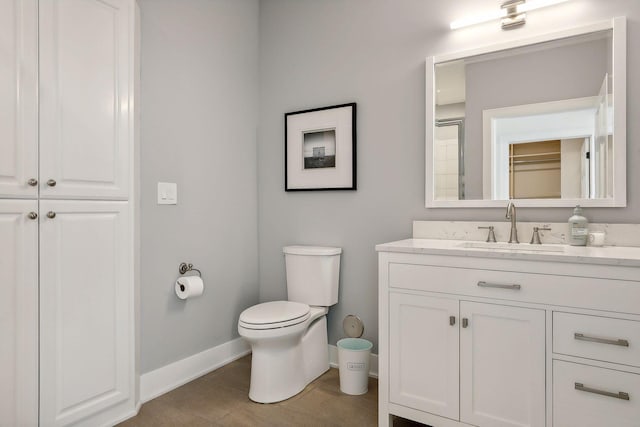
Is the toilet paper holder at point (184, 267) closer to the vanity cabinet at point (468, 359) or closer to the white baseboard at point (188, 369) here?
the white baseboard at point (188, 369)

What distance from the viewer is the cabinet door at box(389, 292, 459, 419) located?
1.60m

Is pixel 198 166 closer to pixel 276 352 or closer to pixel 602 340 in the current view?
pixel 276 352

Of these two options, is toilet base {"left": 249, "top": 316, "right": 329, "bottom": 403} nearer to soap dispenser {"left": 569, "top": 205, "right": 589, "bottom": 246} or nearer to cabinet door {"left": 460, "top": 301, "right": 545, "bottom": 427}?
cabinet door {"left": 460, "top": 301, "right": 545, "bottom": 427}

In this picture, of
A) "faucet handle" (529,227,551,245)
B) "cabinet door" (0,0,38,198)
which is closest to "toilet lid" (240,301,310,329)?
"cabinet door" (0,0,38,198)

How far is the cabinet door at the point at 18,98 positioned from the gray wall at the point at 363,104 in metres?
1.48

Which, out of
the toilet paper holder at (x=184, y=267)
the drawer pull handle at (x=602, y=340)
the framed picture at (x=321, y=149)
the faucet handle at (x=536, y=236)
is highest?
the framed picture at (x=321, y=149)

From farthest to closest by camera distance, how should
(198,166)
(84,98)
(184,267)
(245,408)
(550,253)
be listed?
(198,166), (184,267), (245,408), (84,98), (550,253)

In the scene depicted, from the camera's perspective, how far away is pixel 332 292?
2387 millimetres

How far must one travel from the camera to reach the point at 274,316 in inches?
79.7

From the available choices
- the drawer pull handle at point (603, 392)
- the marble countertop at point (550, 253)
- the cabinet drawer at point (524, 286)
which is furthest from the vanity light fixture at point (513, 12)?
the drawer pull handle at point (603, 392)

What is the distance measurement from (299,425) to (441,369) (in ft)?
2.36

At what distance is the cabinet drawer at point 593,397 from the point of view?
1.29 meters

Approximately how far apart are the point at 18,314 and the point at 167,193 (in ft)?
2.98

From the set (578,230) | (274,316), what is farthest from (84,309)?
(578,230)
